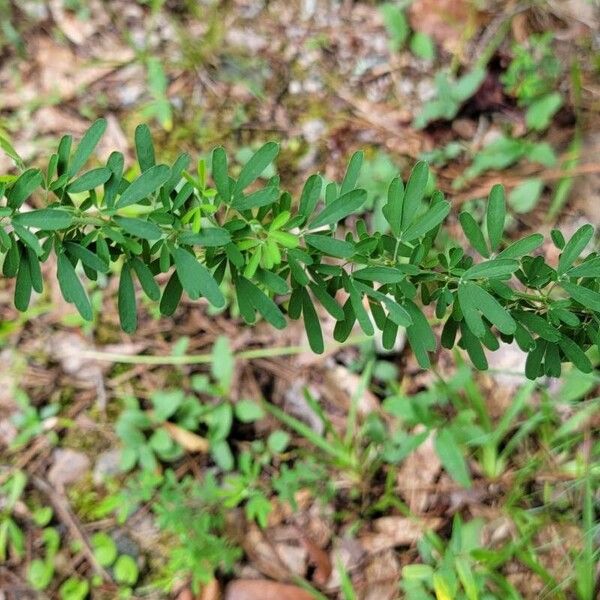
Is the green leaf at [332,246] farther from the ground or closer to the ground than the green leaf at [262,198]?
closer to the ground

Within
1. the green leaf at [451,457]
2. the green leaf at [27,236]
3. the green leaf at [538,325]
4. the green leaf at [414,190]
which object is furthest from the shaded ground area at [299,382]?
the green leaf at [27,236]

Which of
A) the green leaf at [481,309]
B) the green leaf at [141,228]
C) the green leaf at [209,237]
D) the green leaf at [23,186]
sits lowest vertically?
the green leaf at [481,309]

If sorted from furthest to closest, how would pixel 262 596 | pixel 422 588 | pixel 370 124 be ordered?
pixel 370 124, pixel 262 596, pixel 422 588

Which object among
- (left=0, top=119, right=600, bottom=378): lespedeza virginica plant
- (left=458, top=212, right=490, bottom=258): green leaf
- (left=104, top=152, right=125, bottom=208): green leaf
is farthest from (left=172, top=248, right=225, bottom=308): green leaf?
→ (left=458, top=212, right=490, bottom=258): green leaf

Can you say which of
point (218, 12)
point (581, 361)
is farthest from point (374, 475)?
point (218, 12)

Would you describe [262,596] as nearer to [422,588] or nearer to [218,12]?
[422,588]

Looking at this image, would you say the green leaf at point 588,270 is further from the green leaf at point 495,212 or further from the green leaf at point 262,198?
the green leaf at point 262,198
